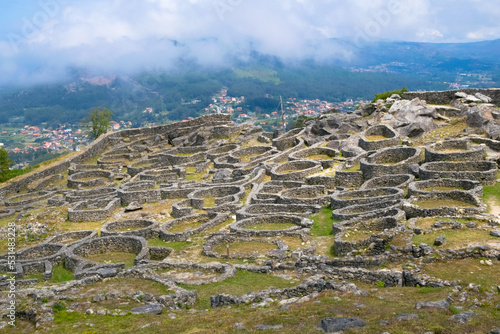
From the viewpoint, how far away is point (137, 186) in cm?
5109

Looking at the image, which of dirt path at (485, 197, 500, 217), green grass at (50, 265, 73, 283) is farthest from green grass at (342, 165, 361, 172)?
green grass at (50, 265, 73, 283)

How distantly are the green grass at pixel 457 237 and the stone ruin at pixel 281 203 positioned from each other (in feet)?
1.57

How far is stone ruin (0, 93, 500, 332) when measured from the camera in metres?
24.1

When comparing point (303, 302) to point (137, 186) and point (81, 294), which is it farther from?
point (137, 186)

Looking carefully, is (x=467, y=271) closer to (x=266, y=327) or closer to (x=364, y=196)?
(x=266, y=327)

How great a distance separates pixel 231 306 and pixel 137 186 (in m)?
33.7

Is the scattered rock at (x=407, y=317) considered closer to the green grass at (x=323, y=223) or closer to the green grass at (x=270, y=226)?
the green grass at (x=323, y=223)

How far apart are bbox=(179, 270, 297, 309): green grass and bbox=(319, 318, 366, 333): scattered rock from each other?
7.73 meters

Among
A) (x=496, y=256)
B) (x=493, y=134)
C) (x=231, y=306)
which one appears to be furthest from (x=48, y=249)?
(x=493, y=134)

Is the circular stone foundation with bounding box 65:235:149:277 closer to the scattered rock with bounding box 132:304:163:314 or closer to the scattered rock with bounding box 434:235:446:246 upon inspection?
the scattered rock with bounding box 132:304:163:314

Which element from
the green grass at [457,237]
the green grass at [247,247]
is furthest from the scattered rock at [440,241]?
the green grass at [247,247]

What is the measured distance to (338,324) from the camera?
14352 mm

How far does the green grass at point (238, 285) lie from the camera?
22.3m

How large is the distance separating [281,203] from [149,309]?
22.0 m
